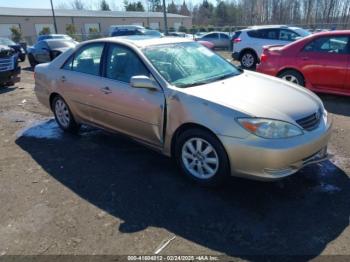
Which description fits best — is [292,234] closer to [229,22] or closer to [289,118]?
[289,118]

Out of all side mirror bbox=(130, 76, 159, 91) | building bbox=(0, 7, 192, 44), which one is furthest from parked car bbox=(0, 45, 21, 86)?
building bbox=(0, 7, 192, 44)

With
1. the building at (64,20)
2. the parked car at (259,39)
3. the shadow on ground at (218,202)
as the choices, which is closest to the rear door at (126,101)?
the shadow on ground at (218,202)

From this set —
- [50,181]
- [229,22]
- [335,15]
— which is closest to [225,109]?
[50,181]

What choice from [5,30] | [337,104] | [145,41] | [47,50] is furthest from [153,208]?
[5,30]

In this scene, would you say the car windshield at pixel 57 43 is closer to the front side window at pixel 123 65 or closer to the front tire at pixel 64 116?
the front tire at pixel 64 116

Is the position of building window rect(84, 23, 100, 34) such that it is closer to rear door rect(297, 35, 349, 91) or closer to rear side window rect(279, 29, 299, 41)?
rear side window rect(279, 29, 299, 41)

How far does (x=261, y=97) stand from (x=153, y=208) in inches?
65.0

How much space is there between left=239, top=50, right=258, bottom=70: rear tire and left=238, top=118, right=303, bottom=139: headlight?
33.3 ft

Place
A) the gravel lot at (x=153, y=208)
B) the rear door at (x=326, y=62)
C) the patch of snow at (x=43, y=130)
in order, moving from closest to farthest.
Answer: the gravel lot at (x=153, y=208)
the patch of snow at (x=43, y=130)
the rear door at (x=326, y=62)

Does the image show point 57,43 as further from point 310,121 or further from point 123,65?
point 310,121

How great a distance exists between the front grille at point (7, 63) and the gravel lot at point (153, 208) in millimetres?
6102

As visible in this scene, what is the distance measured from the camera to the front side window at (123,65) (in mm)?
4199

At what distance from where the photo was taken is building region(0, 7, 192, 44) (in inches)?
1684

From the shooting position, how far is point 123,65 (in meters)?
4.43
